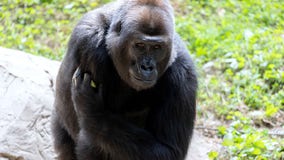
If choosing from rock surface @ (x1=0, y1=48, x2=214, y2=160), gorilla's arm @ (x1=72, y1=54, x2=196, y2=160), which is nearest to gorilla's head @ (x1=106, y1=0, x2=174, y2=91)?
gorilla's arm @ (x1=72, y1=54, x2=196, y2=160)

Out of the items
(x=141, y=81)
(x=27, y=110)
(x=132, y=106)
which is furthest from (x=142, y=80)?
(x=27, y=110)

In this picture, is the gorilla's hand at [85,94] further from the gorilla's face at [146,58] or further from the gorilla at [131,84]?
the gorilla's face at [146,58]

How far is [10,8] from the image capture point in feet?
30.3

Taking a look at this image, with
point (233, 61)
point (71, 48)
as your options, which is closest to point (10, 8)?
point (233, 61)

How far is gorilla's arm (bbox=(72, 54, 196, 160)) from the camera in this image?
490cm

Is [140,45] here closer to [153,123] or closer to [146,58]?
[146,58]

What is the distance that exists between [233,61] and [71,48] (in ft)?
10.3

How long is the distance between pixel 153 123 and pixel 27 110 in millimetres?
1665

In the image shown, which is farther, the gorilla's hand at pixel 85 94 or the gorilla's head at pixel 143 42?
the gorilla's hand at pixel 85 94

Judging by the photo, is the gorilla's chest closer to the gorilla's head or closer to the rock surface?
the gorilla's head

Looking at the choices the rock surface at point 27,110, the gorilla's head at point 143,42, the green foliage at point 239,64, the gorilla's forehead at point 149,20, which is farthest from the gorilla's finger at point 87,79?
the green foliage at point 239,64

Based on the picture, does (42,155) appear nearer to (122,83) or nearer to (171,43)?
(122,83)

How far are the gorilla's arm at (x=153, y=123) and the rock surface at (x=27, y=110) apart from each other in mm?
1073

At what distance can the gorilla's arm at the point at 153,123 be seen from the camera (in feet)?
16.1
